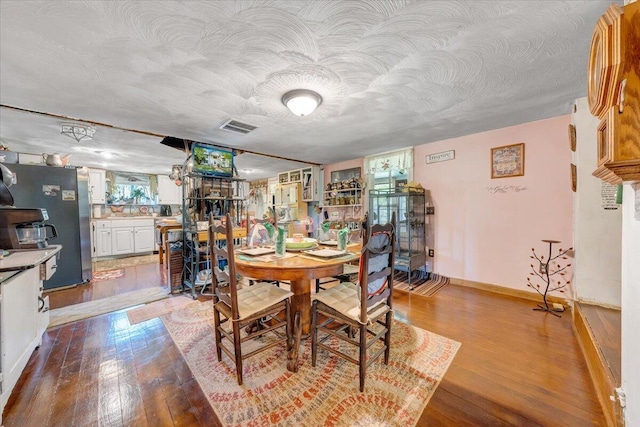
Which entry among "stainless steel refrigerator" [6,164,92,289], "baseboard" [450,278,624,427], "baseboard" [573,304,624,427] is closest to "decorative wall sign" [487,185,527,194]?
"baseboard" [450,278,624,427]

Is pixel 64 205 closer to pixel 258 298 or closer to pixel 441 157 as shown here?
pixel 258 298

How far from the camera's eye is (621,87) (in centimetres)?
75

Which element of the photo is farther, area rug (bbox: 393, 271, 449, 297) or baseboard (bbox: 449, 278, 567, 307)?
area rug (bbox: 393, 271, 449, 297)

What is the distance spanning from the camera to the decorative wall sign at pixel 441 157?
369cm

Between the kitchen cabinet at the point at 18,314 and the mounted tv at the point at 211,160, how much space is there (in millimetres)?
2007

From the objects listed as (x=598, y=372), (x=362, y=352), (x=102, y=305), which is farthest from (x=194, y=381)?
(x=598, y=372)

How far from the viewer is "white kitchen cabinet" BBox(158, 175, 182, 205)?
262 inches

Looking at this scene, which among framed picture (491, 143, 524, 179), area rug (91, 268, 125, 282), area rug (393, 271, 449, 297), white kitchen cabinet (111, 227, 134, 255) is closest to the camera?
framed picture (491, 143, 524, 179)

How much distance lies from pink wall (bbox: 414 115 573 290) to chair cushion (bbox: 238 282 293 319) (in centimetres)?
298

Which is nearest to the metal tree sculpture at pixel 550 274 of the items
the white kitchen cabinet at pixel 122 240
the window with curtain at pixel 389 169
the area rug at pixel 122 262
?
the window with curtain at pixel 389 169

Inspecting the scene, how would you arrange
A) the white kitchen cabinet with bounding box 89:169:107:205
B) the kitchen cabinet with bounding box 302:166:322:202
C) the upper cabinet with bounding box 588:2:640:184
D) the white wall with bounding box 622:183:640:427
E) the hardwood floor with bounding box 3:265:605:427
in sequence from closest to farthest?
the upper cabinet with bounding box 588:2:640:184, the white wall with bounding box 622:183:640:427, the hardwood floor with bounding box 3:265:605:427, the white kitchen cabinet with bounding box 89:169:107:205, the kitchen cabinet with bounding box 302:166:322:202

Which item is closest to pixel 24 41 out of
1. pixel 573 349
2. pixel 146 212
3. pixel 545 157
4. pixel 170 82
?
pixel 170 82

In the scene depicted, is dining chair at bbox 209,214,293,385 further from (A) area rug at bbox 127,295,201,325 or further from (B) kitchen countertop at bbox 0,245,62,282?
(A) area rug at bbox 127,295,201,325

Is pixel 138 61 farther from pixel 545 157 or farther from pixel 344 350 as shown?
pixel 545 157
